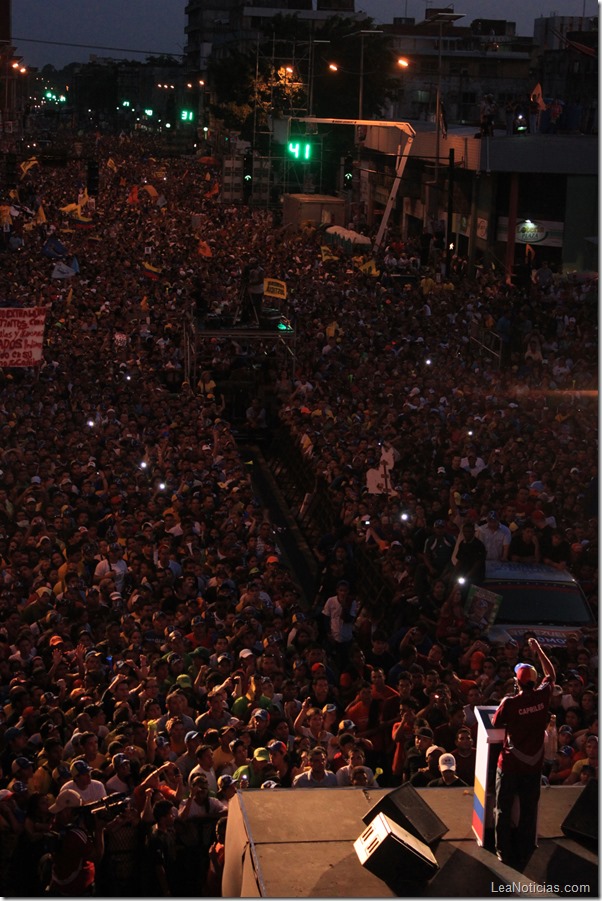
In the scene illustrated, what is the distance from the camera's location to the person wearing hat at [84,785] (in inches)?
354

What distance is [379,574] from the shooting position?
14750 millimetres

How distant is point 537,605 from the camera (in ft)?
43.0

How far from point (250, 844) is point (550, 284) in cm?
2687

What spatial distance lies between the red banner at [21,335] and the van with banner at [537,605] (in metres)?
9.26

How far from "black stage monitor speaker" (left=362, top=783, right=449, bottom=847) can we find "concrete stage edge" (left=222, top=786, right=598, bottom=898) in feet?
0.41

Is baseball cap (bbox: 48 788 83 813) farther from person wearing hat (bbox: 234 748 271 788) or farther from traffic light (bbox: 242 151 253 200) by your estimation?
traffic light (bbox: 242 151 253 200)

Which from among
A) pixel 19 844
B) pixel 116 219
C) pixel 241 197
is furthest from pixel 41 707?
pixel 116 219

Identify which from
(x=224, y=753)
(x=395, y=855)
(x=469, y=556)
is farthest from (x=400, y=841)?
(x=469, y=556)

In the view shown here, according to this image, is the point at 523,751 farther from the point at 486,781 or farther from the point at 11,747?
the point at 11,747

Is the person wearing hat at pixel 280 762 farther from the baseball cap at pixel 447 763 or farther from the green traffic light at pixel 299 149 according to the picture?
the green traffic light at pixel 299 149

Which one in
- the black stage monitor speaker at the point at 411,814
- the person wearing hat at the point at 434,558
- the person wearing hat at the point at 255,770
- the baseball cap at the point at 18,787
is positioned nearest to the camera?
the black stage monitor speaker at the point at 411,814

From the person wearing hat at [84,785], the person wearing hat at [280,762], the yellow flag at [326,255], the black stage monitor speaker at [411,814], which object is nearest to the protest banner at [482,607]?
the person wearing hat at [280,762]

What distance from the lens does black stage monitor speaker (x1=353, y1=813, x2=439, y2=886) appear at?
665 centimetres

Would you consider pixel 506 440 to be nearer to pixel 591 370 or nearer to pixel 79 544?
pixel 591 370
